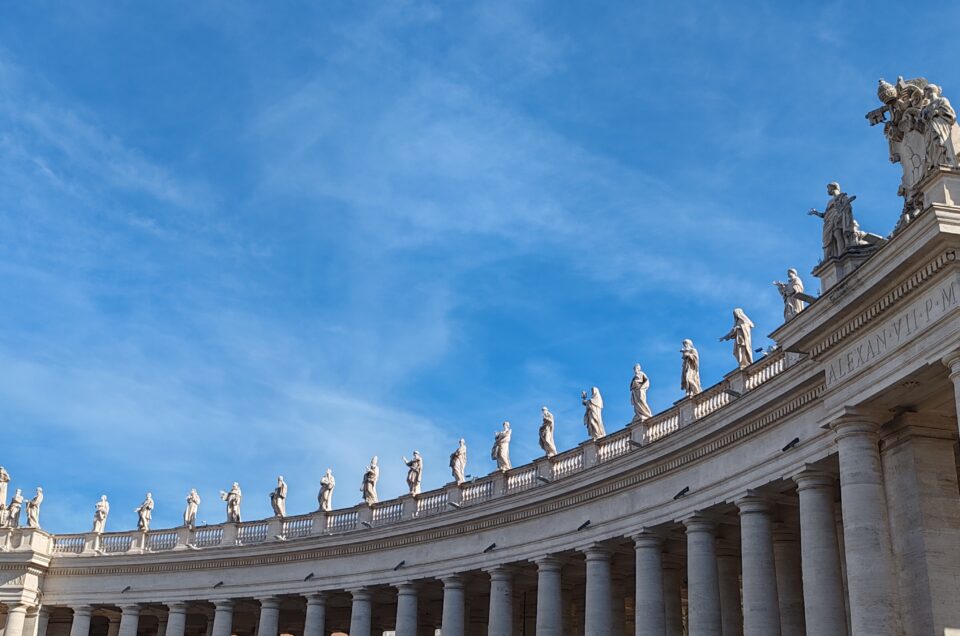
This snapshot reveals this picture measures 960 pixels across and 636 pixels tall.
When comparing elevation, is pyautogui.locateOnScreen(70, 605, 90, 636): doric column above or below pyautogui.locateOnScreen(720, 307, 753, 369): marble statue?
below

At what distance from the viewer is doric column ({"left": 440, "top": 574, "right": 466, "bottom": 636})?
63.8 m

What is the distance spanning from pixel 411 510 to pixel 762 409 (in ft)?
105

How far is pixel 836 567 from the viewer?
39.3 meters

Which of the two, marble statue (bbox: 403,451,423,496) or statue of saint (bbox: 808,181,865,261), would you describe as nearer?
statue of saint (bbox: 808,181,865,261)

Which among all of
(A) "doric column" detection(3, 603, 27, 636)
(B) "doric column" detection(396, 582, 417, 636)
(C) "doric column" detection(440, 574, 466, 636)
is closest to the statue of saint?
(C) "doric column" detection(440, 574, 466, 636)

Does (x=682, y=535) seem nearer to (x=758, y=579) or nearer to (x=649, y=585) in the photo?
(x=649, y=585)

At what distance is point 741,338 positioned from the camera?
4966 cm

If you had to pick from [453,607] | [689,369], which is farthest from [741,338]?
[453,607]

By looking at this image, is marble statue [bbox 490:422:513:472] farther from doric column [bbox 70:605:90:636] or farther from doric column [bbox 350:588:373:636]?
doric column [bbox 70:605:90:636]

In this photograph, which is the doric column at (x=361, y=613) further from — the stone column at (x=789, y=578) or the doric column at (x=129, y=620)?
the stone column at (x=789, y=578)

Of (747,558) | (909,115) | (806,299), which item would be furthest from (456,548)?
(909,115)

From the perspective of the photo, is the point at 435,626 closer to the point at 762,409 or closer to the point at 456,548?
the point at 456,548

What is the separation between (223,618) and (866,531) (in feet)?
178

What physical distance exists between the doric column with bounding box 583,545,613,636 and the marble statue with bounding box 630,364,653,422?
683 cm
